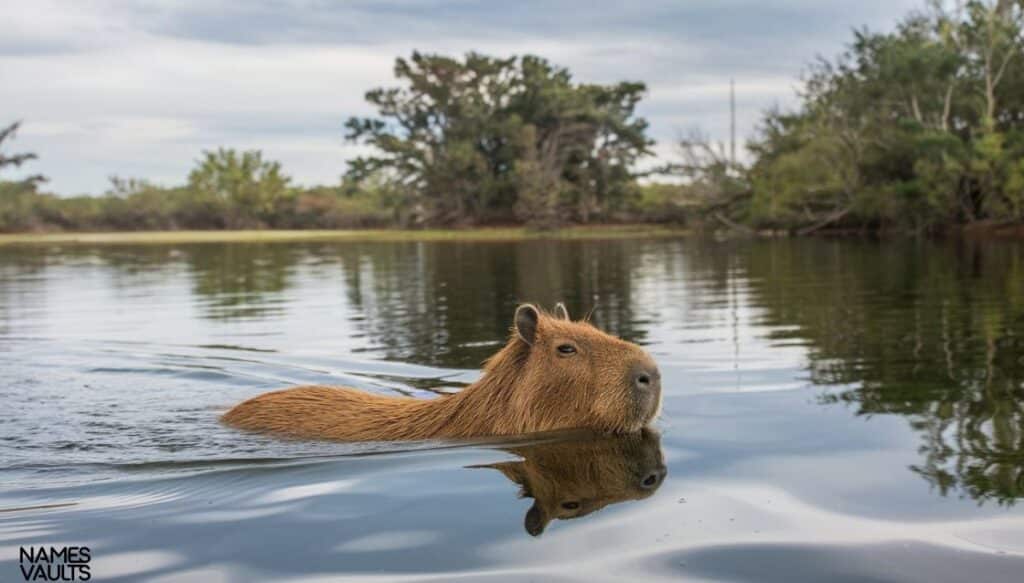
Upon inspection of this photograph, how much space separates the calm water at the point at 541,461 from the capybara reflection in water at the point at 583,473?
0.02 metres

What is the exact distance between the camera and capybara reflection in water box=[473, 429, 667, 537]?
520 centimetres

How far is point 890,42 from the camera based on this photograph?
163 ft

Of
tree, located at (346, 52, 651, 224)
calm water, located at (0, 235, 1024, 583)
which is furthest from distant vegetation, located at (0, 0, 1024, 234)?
calm water, located at (0, 235, 1024, 583)

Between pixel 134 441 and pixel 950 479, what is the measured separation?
529cm

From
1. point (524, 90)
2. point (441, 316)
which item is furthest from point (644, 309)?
point (524, 90)

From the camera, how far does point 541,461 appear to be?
19.9ft

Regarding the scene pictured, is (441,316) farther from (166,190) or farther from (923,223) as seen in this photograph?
(166,190)

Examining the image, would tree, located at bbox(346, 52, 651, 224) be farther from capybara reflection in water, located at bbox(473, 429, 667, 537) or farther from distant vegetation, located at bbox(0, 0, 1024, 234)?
capybara reflection in water, located at bbox(473, 429, 667, 537)

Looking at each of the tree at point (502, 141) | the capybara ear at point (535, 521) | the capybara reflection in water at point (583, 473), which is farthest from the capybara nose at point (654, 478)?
the tree at point (502, 141)

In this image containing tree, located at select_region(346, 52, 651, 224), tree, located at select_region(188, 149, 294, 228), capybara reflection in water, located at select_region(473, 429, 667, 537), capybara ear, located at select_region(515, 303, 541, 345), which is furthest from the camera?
tree, located at select_region(188, 149, 294, 228)

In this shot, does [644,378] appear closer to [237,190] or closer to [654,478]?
[654,478]

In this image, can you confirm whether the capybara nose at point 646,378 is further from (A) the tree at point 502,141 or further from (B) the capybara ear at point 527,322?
(A) the tree at point 502,141

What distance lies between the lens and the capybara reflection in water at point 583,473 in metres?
5.20

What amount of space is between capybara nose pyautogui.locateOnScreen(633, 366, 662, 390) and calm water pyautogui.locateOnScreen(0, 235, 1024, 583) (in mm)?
431
